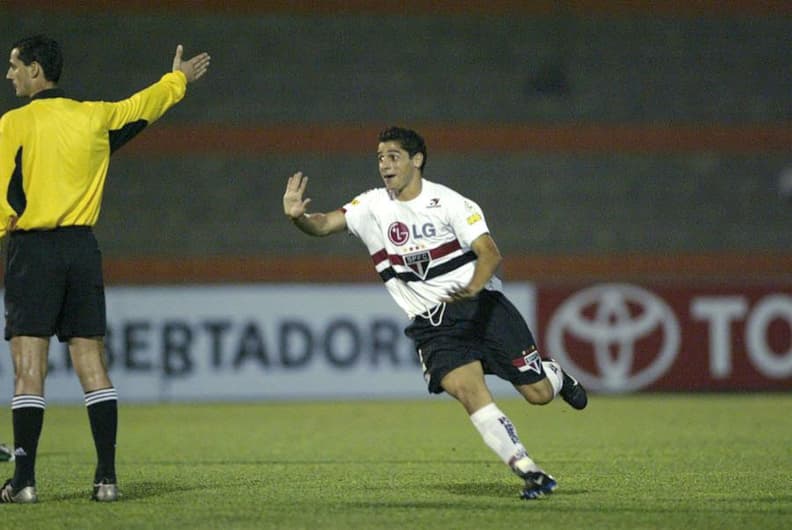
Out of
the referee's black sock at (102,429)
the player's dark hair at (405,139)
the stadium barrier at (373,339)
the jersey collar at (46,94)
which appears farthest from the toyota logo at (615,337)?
the jersey collar at (46,94)

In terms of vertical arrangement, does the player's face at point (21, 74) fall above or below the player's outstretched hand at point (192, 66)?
below

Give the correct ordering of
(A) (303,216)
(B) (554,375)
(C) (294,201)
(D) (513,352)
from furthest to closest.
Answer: (B) (554,375) < (D) (513,352) < (A) (303,216) < (C) (294,201)

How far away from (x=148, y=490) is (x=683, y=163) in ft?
44.3

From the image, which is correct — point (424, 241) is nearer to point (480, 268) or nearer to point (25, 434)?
point (480, 268)

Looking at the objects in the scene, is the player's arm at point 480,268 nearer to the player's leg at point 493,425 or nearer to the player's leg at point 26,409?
the player's leg at point 493,425

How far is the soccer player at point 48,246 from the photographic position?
234 inches

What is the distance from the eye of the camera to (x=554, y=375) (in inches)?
272

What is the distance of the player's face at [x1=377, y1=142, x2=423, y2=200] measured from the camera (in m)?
6.50

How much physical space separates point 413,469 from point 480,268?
185 centimetres

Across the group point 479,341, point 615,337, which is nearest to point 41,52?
point 479,341

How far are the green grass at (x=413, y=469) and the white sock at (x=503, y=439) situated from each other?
172mm

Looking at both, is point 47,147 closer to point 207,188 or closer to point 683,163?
point 207,188

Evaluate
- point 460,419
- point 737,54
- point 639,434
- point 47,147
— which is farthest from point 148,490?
point 737,54

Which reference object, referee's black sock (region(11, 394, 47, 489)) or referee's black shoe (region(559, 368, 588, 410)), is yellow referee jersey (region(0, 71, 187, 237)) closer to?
referee's black sock (region(11, 394, 47, 489))
